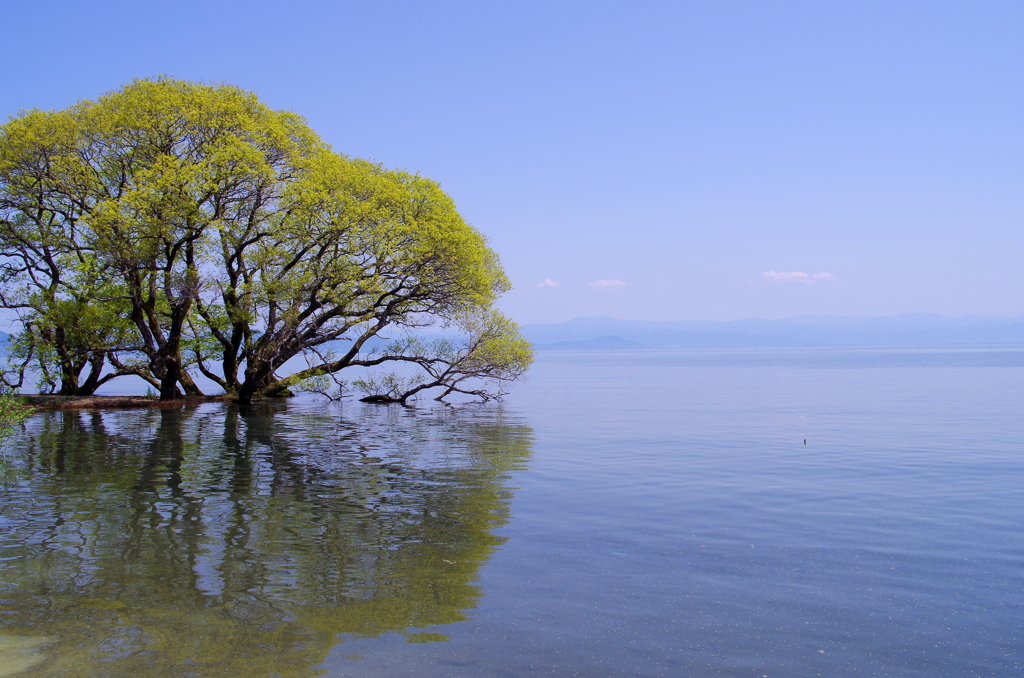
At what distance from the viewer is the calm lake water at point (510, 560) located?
27.8 feet

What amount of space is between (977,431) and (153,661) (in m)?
33.6

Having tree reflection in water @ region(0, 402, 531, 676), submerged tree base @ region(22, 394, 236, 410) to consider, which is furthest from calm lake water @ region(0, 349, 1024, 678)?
submerged tree base @ region(22, 394, 236, 410)

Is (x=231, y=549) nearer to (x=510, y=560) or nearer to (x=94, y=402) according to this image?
(x=510, y=560)

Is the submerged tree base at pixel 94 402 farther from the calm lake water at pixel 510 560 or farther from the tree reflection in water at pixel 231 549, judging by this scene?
the tree reflection in water at pixel 231 549

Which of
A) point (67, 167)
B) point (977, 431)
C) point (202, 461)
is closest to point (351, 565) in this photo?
point (202, 461)

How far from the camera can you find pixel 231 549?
41.4 feet

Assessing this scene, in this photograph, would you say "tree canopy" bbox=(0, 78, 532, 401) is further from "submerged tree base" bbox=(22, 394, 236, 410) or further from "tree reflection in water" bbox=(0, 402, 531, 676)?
"tree reflection in water" bbox=(0, 402, 531, 676)

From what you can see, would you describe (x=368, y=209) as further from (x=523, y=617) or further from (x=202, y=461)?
(x=523, y=617)

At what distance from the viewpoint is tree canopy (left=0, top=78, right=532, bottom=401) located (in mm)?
39156

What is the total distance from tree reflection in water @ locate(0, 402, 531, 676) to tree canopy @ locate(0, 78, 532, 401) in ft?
58.9

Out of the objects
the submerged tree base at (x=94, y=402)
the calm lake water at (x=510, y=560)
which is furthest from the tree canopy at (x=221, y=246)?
the calm lake water at (x=510, y=560)

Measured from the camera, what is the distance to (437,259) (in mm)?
44344

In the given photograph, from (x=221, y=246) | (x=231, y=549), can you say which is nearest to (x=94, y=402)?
(x=221, y=246)

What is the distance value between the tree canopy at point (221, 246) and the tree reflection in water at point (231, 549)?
1797 cm
